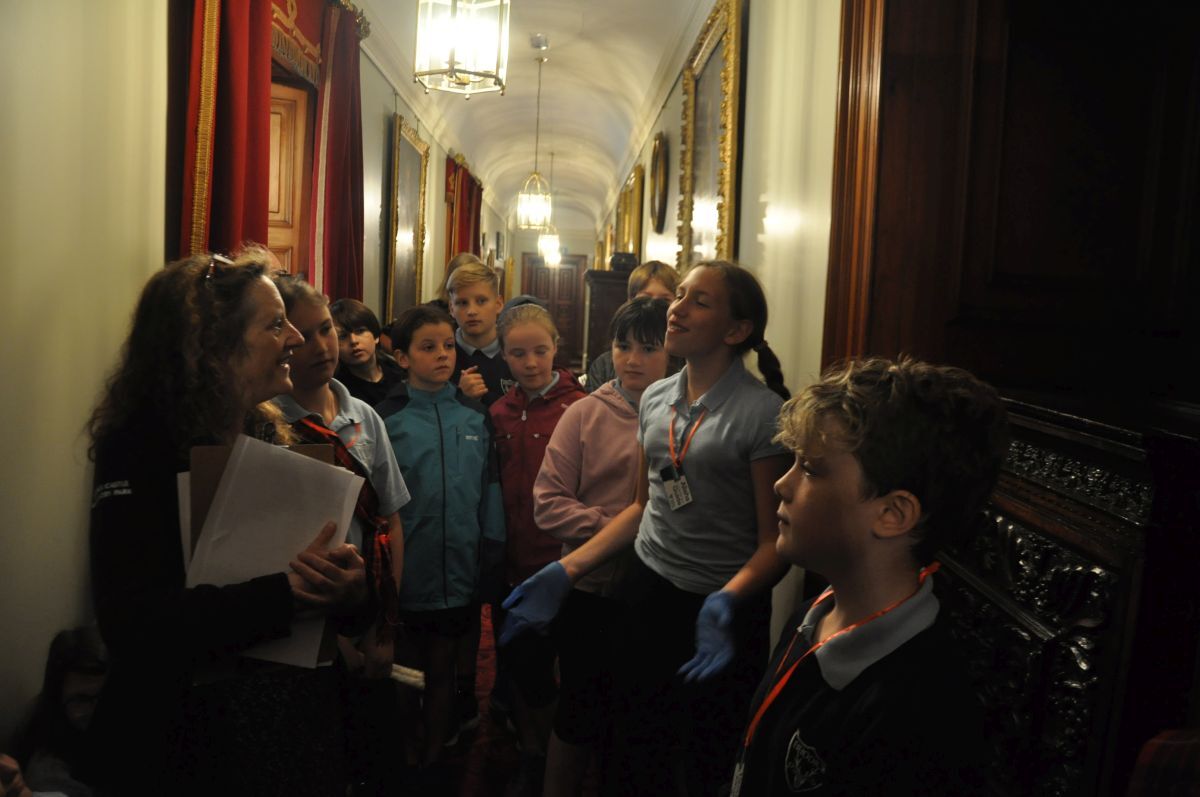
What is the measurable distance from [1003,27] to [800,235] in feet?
3.25

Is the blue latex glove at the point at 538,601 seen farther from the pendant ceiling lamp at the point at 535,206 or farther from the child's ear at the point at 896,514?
the pendant ceiling lamp at the point at 535,206

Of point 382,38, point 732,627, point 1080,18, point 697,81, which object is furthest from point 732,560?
point 382,38

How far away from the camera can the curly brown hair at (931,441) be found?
1.11 meters

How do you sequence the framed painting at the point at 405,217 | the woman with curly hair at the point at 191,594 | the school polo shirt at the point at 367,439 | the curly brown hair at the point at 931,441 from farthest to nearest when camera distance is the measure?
the framed painting at the point at 405,217, the school polo shirt at the point at 367,439, the woman with curly hair at the point at 191,594, the curly brown hair at the point at 931,441

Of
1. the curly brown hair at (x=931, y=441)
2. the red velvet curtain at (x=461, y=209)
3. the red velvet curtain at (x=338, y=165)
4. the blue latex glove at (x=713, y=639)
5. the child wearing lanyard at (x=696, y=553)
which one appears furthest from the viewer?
the red velvet curtain at (x=461, y=209)

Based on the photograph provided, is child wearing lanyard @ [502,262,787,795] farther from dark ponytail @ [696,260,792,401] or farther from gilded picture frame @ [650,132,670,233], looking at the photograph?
gilded picture frame @ [650,132,670,233]

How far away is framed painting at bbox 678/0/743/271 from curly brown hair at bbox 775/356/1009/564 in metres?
2.57

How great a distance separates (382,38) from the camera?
19.5 ft

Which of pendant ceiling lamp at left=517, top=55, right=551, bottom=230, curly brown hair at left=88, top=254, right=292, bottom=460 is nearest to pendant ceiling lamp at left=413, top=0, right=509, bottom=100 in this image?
curly brown hair at left=88, top=254, right=292, bottom=460

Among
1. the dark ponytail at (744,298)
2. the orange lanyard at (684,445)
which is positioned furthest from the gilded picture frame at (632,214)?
the orange lanyard at (684,445)

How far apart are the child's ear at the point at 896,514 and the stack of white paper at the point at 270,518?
0.91 meters

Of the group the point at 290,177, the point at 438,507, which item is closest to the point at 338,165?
the point at 290,177

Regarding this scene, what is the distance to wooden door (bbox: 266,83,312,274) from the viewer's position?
459 cm

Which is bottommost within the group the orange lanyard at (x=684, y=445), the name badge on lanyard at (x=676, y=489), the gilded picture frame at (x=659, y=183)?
the name badge on lanyard at (x=676, y=489)
